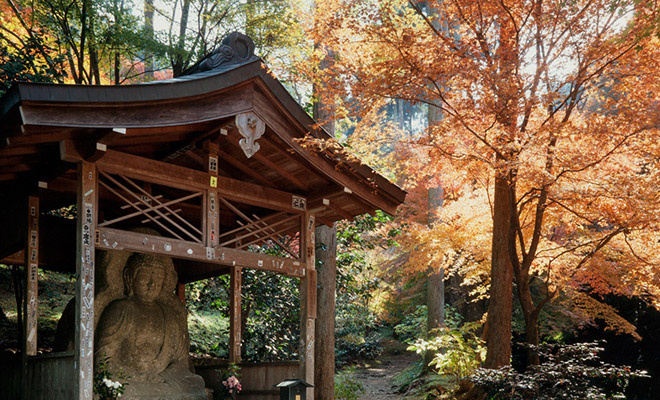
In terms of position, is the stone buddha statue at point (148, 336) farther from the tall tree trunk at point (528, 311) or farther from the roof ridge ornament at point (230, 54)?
the tall tree trunk at point (528, 311)

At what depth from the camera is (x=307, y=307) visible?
889cm

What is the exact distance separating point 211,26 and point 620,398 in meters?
11.6

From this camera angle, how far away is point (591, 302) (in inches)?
504

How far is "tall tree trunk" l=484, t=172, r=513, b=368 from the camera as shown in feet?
29.8

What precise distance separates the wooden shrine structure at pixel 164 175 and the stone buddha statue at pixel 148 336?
0.90 meters

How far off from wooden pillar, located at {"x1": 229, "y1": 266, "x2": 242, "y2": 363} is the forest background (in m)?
2.77

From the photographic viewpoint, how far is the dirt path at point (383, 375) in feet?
55.7

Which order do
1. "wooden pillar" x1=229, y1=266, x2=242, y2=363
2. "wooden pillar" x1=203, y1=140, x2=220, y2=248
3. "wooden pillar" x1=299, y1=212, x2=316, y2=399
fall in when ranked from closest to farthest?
"wooden pillar" x1=203, y1=140, x2=220, y2=248
"wooden pillar" x1=299, y1=212, x2=316, y2=399
"wooden pillar" x1=229, y1=266, x2=242, y2=363

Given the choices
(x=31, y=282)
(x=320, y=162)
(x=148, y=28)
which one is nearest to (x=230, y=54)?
(x=320, y=162)

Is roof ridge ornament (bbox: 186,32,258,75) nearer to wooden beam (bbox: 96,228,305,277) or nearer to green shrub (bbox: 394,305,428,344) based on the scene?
wooden beam (bbox: 96,228,305,277)

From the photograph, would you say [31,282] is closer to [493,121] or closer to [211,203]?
[211,203]

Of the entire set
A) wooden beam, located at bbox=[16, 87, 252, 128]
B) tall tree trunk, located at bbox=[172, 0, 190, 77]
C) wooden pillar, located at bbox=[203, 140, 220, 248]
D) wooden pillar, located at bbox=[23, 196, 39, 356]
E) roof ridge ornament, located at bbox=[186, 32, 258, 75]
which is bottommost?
wooden pillar, located at bbox=[23, 196, 39, 356]

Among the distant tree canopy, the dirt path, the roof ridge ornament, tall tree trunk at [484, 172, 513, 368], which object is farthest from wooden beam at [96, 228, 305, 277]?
the dirt path

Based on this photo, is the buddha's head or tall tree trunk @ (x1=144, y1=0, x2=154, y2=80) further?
tall tree trunk @ (x1=144, y1=0, x2=154, y2=80)
